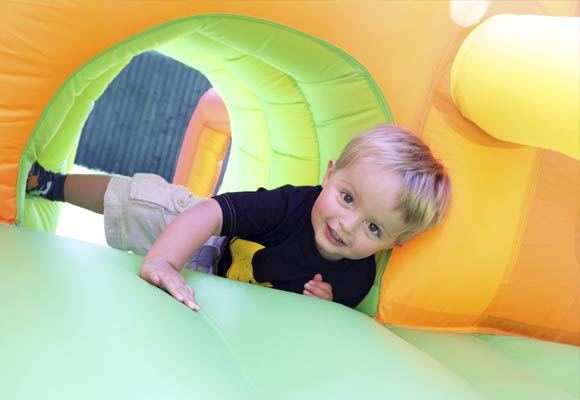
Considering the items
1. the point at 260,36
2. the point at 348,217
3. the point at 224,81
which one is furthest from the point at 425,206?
the point at 224,81

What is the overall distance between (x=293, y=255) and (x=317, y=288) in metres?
0.08

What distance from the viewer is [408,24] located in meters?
1.29

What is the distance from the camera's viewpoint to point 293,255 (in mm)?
1289

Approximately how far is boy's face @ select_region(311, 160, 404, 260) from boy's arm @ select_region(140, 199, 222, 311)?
7.9 inches

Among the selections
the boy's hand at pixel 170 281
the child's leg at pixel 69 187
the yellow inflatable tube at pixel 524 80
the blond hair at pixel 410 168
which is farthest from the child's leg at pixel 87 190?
the yellow inflatable tube at pixel 524 80

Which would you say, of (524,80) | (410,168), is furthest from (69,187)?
(524,80)

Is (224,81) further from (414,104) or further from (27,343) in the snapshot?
(27,343)

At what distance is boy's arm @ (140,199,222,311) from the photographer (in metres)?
0.99

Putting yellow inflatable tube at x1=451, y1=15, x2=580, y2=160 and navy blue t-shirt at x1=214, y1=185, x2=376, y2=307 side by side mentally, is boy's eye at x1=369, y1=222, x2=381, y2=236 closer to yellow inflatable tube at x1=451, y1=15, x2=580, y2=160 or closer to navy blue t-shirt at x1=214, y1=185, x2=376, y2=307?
navy blue t-shirt at x1=214, y1=185, x2=376, y2=307

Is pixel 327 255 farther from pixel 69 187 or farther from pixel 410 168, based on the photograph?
pixel 69 187

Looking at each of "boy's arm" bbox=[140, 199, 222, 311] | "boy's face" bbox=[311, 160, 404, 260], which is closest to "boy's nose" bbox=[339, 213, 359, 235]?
"boy's face" bbox=[311, 160, 404, 260]

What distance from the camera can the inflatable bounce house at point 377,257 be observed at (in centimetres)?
76

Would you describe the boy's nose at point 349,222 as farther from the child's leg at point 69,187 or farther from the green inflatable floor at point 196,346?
the child's leg at point 69,187

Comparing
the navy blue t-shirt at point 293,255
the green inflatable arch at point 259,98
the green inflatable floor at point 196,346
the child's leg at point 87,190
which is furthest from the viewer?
the child's leg at point 87,190
